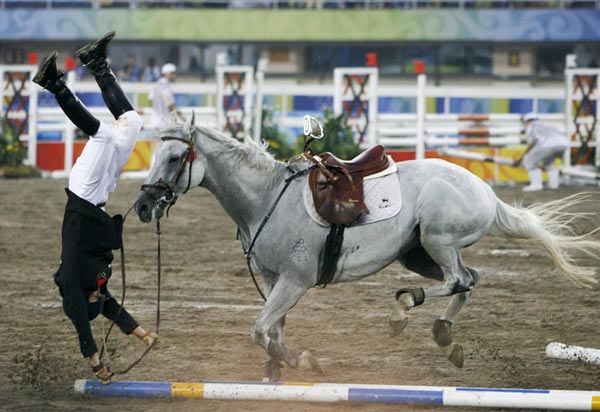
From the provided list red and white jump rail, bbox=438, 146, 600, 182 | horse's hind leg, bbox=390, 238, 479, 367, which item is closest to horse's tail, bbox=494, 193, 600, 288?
horse's hind leg, bbox=390, 238, 479, 367

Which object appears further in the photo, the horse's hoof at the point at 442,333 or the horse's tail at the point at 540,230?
the horse's tail at the point at 540,230

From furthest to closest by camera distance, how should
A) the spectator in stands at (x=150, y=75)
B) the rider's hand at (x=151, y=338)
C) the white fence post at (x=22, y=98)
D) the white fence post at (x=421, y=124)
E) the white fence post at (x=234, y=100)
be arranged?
the spectator in stands at (x=150, y=75)
the white fence post at (x=22, y=98)
the white fence post at (x=234, y=100)
the white fence post at (x=421, y=124)
the rider's hand at (x=151, y=338)

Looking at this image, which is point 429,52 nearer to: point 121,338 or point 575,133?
point 575,133

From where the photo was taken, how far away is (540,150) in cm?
1722

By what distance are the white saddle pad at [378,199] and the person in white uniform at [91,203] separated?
107 centimetres

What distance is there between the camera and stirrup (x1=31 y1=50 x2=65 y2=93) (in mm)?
5898

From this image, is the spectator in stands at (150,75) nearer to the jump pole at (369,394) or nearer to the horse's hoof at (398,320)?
the horse's hoof at (398,320)

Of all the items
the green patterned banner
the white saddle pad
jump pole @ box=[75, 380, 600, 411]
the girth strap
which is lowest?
jump pole @ box=[75, 380, 600, 411]

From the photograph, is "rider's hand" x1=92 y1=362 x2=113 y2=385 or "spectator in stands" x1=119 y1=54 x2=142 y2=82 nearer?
"rider's hand" x1=92 y1=362 x2=113 y2=385

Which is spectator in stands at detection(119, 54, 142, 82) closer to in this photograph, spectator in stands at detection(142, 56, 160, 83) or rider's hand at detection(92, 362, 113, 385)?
spectator in stands at detection(142, 56, 160, 83)

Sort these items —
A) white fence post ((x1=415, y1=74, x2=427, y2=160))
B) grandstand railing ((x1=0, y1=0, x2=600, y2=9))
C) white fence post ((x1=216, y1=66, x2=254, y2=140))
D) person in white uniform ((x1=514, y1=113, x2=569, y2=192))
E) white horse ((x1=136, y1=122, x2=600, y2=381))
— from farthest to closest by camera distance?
grandstand railing ((x1=0, y1=0, x2=600, y2=9)), white fence post ((x1=216, y1=66, x2=254, y2=140)), white fence post ((x1=415, y1=74, x2=427, y2=160)), person in white uniform ((x1=514, y1=113, x2=569, y2=192)), white horse ((x1=136, y1=122, x2=600, y2=381))

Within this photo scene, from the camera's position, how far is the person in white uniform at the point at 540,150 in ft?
56.2

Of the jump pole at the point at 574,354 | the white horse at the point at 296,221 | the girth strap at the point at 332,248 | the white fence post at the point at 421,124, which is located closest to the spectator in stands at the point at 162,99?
the white fence post at the point at 421,124

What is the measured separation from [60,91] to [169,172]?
75cm
